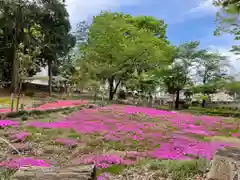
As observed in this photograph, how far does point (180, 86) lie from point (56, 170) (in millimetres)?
24566

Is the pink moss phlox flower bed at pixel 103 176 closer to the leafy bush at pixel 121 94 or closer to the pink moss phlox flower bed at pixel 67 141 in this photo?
the pink moss phlox flower bed at pixel 67 141

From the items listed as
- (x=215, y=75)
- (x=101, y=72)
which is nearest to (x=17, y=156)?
(x=101, y=72)

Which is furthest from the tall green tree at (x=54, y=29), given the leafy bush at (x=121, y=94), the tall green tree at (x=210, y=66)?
the tall green tree at (x=210, y=66)

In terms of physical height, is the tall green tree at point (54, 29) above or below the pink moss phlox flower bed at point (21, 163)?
above

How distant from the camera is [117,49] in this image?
20.2 metres

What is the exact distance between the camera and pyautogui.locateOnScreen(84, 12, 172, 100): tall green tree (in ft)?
65.6

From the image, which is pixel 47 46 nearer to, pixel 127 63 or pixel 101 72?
pixel 101 72

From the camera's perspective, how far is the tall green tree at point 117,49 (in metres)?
20.0

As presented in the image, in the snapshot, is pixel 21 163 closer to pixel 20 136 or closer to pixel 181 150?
pixel 20 136

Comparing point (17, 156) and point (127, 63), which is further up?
point (127, 63)

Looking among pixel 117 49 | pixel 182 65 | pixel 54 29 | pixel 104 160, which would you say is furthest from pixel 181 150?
pixel 54 29

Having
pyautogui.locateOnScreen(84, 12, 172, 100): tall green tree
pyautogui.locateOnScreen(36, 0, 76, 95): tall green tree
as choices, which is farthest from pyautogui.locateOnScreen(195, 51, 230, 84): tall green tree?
pyautogui.locateOnScreen(36, 0, 76, 95): tall green tree

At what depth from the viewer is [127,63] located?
68.6 feet

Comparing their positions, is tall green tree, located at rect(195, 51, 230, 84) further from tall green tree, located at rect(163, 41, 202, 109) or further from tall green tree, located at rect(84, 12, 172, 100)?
tall green tree, located at rect(84, 12, 172, 100)
